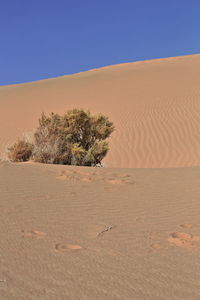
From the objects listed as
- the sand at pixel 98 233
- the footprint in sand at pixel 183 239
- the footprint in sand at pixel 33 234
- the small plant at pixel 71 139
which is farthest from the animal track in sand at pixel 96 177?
the footprint in sand at pixel 33 234

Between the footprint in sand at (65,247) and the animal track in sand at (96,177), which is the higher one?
the animal track in sand at (96,177)

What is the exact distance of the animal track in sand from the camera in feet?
19.8

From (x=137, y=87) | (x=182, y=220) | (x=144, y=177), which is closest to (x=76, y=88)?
(x=137, y=87)

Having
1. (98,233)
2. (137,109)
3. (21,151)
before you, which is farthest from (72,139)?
(137,109)

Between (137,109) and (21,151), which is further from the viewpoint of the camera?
(137,109)

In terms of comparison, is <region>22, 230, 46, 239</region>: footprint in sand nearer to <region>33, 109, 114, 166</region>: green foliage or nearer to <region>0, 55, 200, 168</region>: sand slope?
<region>33, 109, 114, 166</region>: green foliage

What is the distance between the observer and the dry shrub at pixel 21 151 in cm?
903

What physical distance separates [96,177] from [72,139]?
13.3 feet

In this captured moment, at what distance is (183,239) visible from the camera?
10.9 ft

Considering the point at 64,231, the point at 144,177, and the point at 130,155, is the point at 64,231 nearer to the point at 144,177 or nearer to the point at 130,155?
the point at 144,177

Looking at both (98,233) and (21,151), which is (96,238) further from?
(21,151)

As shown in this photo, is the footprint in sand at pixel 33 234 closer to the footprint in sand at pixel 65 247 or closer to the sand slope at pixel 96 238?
the sand slope at pixel 96 238

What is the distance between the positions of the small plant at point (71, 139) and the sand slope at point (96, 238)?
9.25 ft

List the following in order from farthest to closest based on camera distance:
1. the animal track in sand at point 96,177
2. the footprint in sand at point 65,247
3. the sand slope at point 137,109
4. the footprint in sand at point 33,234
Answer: the sand slope at point 137,109, the animal track in sand at point 96,177, the footprint in sand at point 33,234, the footprint in sand at point 65,247
